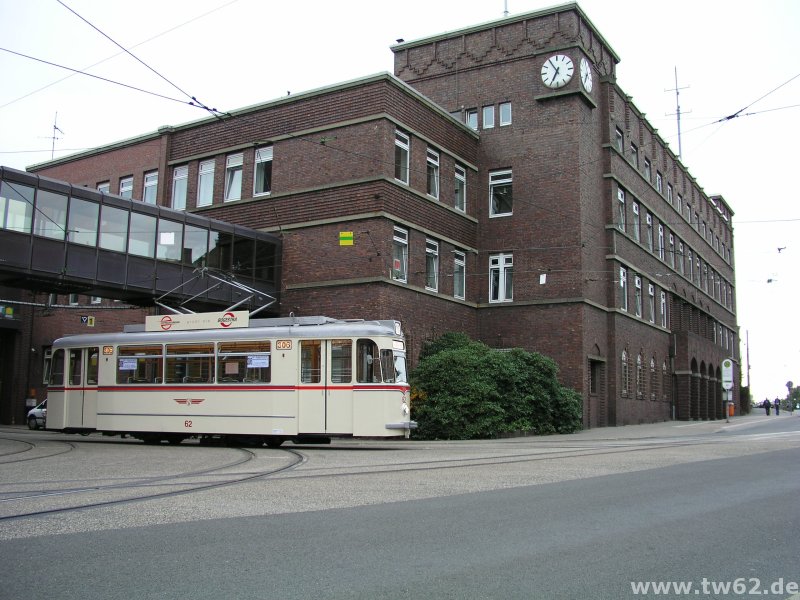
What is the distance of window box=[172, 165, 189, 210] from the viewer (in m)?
34.3

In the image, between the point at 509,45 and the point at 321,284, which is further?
the point at 509,45

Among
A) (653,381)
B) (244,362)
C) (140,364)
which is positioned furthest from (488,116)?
(140,364)

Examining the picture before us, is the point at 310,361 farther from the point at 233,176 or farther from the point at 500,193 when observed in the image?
the point at 500,193

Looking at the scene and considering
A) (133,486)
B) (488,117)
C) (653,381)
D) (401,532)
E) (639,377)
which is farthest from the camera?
(653,381)

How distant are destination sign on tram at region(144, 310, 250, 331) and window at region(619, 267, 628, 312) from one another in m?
20.8

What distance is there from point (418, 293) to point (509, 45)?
40.4 ft

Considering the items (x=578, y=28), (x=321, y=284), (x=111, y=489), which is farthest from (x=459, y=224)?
(x=111, y=489)

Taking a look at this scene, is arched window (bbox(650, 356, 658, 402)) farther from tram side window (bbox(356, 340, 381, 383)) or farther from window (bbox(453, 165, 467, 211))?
tram side window (bbox(356, 340, 381, 383))

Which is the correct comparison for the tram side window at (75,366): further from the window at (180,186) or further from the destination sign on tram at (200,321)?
the window at (180,186)

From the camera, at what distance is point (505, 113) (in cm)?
3453

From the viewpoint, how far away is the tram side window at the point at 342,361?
62.2ft

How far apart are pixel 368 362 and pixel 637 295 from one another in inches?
930

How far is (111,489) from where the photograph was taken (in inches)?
419

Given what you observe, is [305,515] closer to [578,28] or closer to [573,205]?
[573,205]
